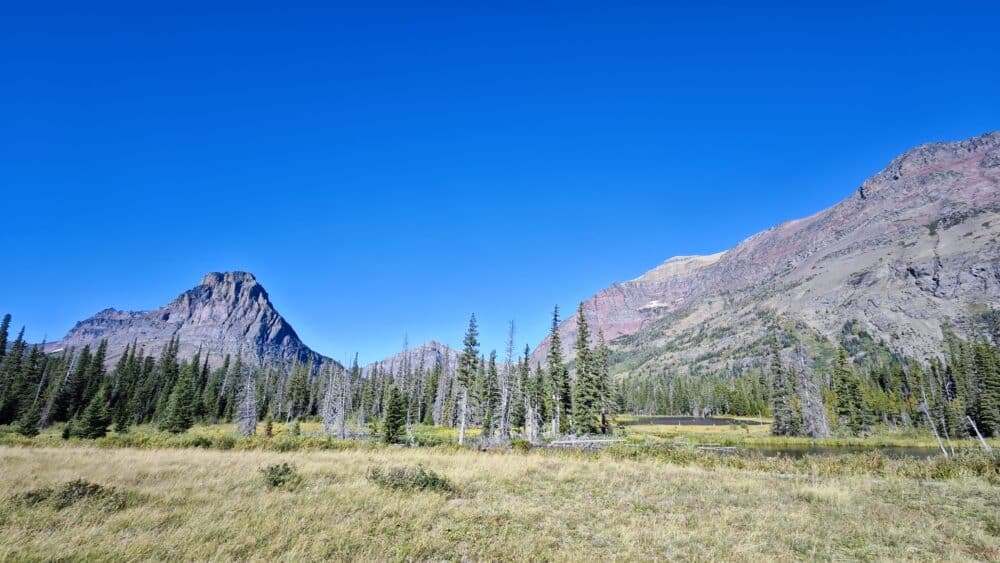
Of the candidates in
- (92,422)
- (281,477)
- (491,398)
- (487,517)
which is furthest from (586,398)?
(92,422)

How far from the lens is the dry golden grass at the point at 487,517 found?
24.9ft

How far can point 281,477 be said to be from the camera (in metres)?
13.1

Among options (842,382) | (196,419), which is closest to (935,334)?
(842,382)

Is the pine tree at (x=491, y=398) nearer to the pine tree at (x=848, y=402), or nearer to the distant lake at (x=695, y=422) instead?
the distant lake at (x=695, y=422)

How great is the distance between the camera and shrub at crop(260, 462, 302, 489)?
1274 cm

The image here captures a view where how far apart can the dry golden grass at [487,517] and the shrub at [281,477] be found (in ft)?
1.10

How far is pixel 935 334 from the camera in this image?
194750 mm

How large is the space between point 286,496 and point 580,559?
7.80 metres

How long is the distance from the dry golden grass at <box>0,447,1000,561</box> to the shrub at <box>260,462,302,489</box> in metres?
0.34

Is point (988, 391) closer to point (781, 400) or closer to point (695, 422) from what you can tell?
point (781, 400)

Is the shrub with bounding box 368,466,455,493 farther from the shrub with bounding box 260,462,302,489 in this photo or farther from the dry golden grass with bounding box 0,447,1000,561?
the shrub with bounding box 260,462,302,489

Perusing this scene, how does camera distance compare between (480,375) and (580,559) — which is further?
(480,375)

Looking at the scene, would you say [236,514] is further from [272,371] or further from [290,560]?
[272,371]

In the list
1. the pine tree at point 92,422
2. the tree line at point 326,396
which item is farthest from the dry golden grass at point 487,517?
the pine tree at point 92,422
